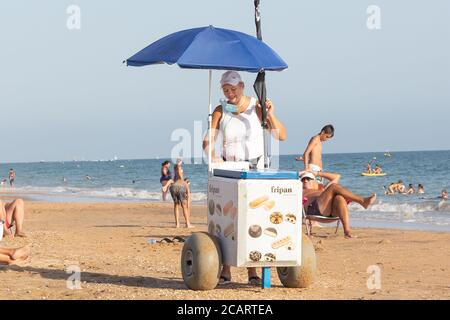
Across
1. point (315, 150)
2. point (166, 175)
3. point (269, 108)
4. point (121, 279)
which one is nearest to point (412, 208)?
point (166, 175)

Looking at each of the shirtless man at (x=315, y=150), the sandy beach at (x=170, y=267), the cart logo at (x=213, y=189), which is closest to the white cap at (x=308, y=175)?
the shirtless man at (x=315, y=150)

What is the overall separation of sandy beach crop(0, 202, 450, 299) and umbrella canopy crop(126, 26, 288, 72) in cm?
189

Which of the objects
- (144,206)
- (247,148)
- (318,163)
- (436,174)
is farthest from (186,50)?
(436,174)

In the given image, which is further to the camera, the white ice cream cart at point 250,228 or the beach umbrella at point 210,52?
the beach umbrella at point 210,52

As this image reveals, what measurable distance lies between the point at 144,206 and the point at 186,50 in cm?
1864

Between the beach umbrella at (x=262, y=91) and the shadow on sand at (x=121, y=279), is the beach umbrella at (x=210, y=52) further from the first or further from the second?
the shadow on sand at (x=121, y=279)

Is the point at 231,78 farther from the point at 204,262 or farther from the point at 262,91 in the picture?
the point at 204,262

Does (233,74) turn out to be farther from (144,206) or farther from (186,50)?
(144,206)

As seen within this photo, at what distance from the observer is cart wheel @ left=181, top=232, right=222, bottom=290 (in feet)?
23.5

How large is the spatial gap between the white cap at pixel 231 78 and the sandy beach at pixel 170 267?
1.77 m

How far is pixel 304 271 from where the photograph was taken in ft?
24.5

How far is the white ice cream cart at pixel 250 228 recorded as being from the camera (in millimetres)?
6992

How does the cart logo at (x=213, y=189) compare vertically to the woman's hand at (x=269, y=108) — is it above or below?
below

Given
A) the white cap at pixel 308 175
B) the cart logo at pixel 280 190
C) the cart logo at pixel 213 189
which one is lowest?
the white cap at pixel 308 175
